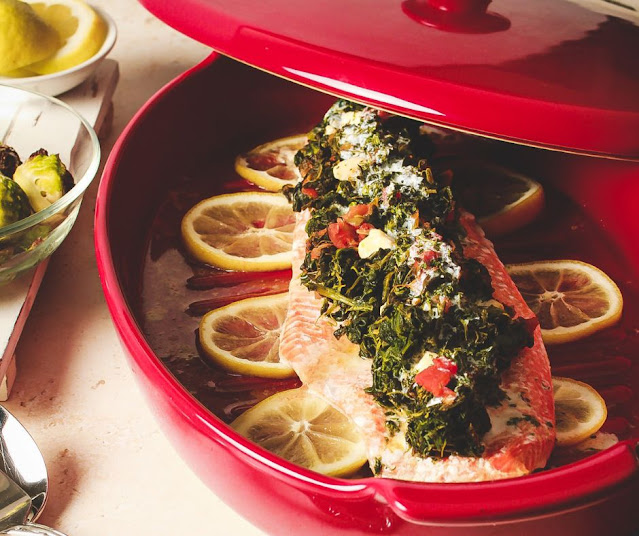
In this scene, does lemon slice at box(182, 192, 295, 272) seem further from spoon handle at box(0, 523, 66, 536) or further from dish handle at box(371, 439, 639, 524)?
dish handle at box(371, 439, 639, 524)

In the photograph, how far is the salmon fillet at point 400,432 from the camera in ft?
4.96

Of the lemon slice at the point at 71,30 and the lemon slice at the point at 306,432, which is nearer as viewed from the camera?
the lemon slice at the point at 306,432

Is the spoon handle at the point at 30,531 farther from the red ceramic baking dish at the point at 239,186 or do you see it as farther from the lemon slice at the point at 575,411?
the lemon slice at the point at 575,411

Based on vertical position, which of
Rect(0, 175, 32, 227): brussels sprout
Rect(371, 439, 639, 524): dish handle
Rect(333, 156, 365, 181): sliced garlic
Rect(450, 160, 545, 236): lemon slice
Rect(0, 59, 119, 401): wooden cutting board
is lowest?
Rect(0, 59, 119, 401): wooden cutting board

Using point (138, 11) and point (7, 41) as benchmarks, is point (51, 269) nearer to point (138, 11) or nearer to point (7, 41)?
point (7, 41)

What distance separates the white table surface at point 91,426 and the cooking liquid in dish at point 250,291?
0.17m

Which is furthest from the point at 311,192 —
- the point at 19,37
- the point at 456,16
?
the point at 19,37

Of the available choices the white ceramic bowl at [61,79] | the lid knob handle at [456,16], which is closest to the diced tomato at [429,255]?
the lid knob handle at [456,16]

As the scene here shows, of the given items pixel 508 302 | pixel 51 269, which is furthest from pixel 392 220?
pixel 51 269

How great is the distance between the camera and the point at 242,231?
7.18 feet

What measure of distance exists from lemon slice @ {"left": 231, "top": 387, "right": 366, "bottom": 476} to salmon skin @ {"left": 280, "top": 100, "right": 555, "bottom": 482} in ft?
0.11

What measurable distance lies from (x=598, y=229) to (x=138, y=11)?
90.9 inches

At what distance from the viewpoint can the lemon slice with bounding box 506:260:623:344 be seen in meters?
1.93

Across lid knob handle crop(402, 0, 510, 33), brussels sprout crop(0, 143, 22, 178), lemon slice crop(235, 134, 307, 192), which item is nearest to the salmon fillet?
lemon slice crop(235, 134, 307, 192)
